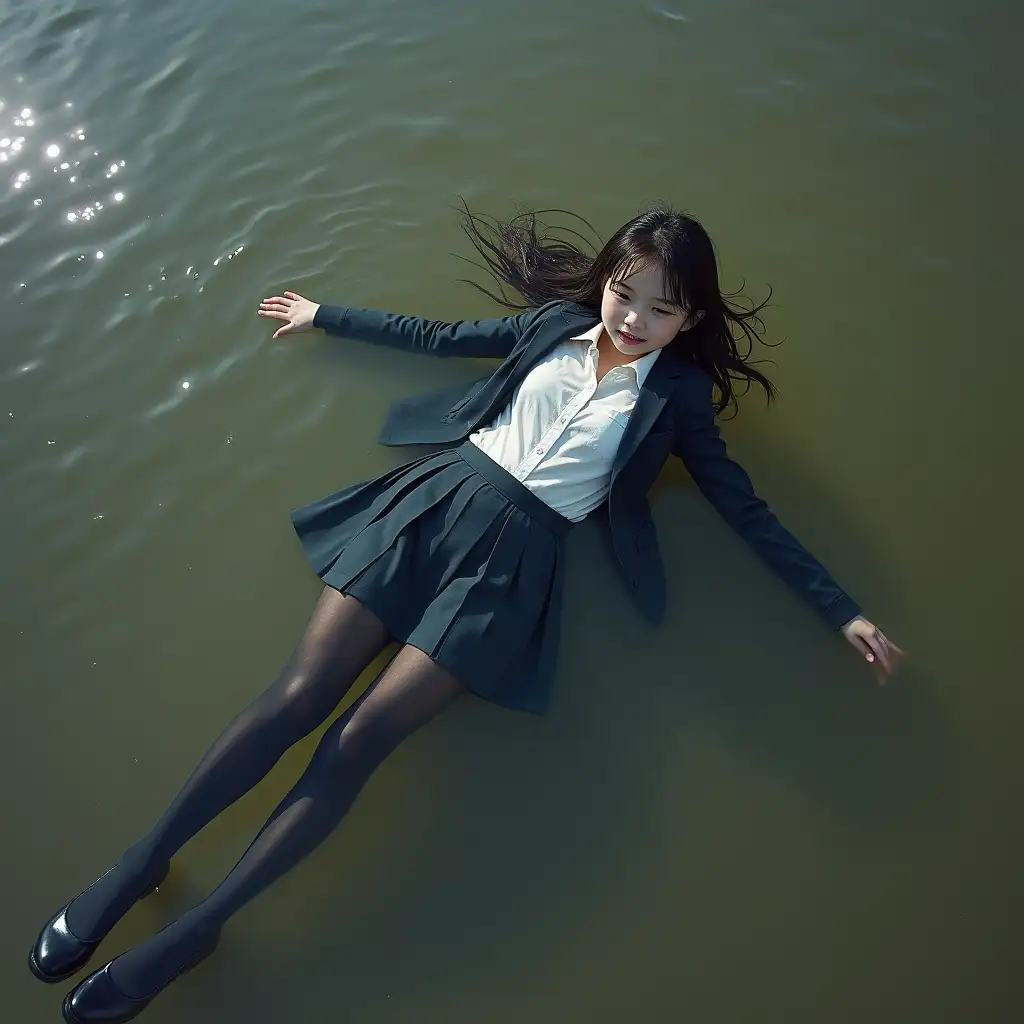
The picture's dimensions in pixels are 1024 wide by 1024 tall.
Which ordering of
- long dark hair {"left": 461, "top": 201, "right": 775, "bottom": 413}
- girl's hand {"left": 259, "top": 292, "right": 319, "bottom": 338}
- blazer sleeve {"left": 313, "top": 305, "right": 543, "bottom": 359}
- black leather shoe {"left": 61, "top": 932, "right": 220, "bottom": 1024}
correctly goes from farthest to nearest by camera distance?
girl's hand {"left": 259, "top": 292, "right": 319, "bottom": 338} < blazer sleeve {"left": 313, "top": 305, "right": 543, "bottom": 359} < long dark hair {"left": 461, "top": 201, "right": 775, "bottom": 413} < black leather shoe {"left": 61, "top": 932, "right": 220, "bottom": 1024}

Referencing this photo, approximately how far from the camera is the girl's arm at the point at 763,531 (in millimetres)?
2887

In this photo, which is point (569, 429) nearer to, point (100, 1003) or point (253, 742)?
point (253, 742)

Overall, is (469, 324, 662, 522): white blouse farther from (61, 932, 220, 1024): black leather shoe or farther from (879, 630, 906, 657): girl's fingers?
(61, 932, 220, 1024): black leather shoe

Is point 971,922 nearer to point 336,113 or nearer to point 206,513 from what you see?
point 206,513

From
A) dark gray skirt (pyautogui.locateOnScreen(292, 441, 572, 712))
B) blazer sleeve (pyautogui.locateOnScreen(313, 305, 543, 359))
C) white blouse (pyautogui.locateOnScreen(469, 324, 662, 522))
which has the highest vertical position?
blazer sleeve (pyautogui.locateOnScreen(313, 305, 543, 359))

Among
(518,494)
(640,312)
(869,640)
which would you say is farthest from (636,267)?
(869,640)

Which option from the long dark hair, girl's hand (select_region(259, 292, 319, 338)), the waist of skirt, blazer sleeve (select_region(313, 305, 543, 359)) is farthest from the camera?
girl's hand (select_region(259, 292, 319, 338))

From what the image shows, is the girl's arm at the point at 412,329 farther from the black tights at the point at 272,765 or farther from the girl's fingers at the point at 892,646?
the girl's fingers at the point at 892,646

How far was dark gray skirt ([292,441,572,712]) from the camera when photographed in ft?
8.67

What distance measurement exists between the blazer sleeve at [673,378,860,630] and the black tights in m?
1.05

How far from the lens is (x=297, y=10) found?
175 inches

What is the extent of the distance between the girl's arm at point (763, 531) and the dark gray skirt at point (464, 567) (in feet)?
1.58

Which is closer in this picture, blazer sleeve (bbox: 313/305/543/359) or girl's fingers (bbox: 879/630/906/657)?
girl's fingers (bbox: 879/630/906/657)

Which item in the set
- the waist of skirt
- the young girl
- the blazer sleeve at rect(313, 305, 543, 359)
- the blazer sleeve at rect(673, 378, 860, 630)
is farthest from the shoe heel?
the blazer sleeve at rect(673, 378, 860, 630)
